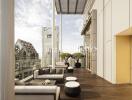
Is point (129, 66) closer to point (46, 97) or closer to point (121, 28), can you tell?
point (121, 28)

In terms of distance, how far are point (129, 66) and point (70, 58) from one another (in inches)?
461

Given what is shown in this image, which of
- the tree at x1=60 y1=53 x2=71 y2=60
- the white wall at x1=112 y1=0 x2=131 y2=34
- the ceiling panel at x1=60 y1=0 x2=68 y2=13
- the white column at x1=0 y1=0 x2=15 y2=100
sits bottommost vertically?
the tree at x1=60 y1=53 x2=71 y2=60

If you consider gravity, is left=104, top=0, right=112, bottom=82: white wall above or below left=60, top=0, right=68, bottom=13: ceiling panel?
below

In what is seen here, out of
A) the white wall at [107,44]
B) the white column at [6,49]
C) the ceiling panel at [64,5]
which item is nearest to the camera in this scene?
the white column at [6,49]

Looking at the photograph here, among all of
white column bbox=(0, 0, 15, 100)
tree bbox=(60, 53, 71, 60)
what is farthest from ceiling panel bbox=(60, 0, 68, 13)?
white column bbox=(0, 0, 15, 100)

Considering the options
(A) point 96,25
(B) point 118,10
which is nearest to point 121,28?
(B) point 118,10

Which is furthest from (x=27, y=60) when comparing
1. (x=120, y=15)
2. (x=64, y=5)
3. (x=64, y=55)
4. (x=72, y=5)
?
(x=64, y=55)

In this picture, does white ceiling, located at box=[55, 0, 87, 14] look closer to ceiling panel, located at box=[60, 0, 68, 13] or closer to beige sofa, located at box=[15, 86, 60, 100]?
ceiling panel, located at box=[60, 0, 68, 13]

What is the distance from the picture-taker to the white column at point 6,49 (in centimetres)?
129

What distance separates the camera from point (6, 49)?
130 cm

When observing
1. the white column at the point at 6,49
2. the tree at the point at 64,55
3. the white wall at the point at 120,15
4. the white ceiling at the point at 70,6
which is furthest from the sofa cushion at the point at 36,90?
the tree at the point at 64,55

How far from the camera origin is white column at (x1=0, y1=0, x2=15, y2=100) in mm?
1285

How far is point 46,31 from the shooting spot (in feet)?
45.2

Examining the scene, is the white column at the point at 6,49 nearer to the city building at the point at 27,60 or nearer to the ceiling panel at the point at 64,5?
the city building at the point at 27,60
